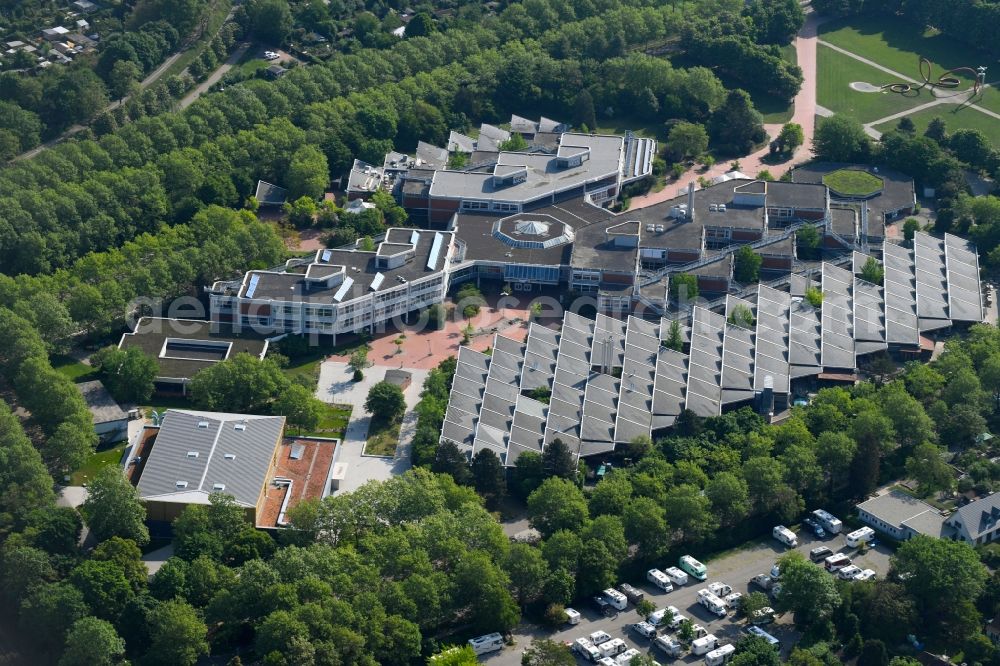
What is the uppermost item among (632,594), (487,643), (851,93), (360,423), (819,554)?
(487,643)

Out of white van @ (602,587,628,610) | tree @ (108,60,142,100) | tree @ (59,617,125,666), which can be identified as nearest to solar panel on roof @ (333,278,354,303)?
white van @ (602,587,628,610)

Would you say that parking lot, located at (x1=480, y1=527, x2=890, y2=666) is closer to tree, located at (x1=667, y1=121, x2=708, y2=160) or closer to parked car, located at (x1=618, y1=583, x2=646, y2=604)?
parked car, located at (x1=618, y1=583, x2=646, y2=604)

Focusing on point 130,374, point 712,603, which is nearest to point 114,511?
point 130,374

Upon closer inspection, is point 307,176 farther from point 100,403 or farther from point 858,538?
point 858,538

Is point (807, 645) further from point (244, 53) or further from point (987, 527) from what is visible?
point (244, 53)

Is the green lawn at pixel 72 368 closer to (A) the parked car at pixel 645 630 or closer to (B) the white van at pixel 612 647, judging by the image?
(B) the white van at pixel 612 647

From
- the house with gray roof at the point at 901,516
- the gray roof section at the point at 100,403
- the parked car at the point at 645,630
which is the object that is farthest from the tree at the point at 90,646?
the house with gray roof at the point at 901,516
